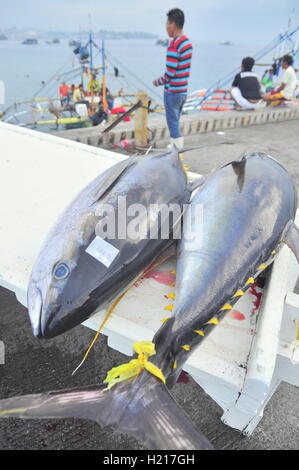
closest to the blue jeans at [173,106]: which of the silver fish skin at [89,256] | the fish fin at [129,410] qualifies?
the silver fish skin at [89,256]

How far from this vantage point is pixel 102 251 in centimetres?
179

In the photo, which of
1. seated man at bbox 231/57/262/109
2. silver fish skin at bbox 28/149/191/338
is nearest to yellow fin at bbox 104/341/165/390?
silver fish skin at bbox 28/149/191/338

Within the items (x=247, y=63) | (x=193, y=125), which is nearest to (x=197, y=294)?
(x=193, y=125)

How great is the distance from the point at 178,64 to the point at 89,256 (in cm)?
494

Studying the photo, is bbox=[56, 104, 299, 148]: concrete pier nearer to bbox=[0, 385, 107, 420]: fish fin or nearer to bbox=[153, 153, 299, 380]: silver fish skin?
bbox=[153, 153, 299, 380]: silver fish skin

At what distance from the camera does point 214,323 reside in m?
1.62

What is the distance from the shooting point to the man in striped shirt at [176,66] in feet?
17.8

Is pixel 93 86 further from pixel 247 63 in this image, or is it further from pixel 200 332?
pixel 200 332

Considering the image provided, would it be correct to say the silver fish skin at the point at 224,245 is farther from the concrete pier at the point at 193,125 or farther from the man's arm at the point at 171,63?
the concrete pier at the point at 193,125

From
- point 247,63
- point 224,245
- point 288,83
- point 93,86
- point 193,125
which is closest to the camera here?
point 224,245

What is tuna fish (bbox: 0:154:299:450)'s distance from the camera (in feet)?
4.17

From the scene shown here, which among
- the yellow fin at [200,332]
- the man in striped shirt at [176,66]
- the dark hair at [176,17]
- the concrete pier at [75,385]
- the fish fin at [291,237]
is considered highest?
the dark hair at [176,17]

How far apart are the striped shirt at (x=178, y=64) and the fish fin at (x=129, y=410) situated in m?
5.44
